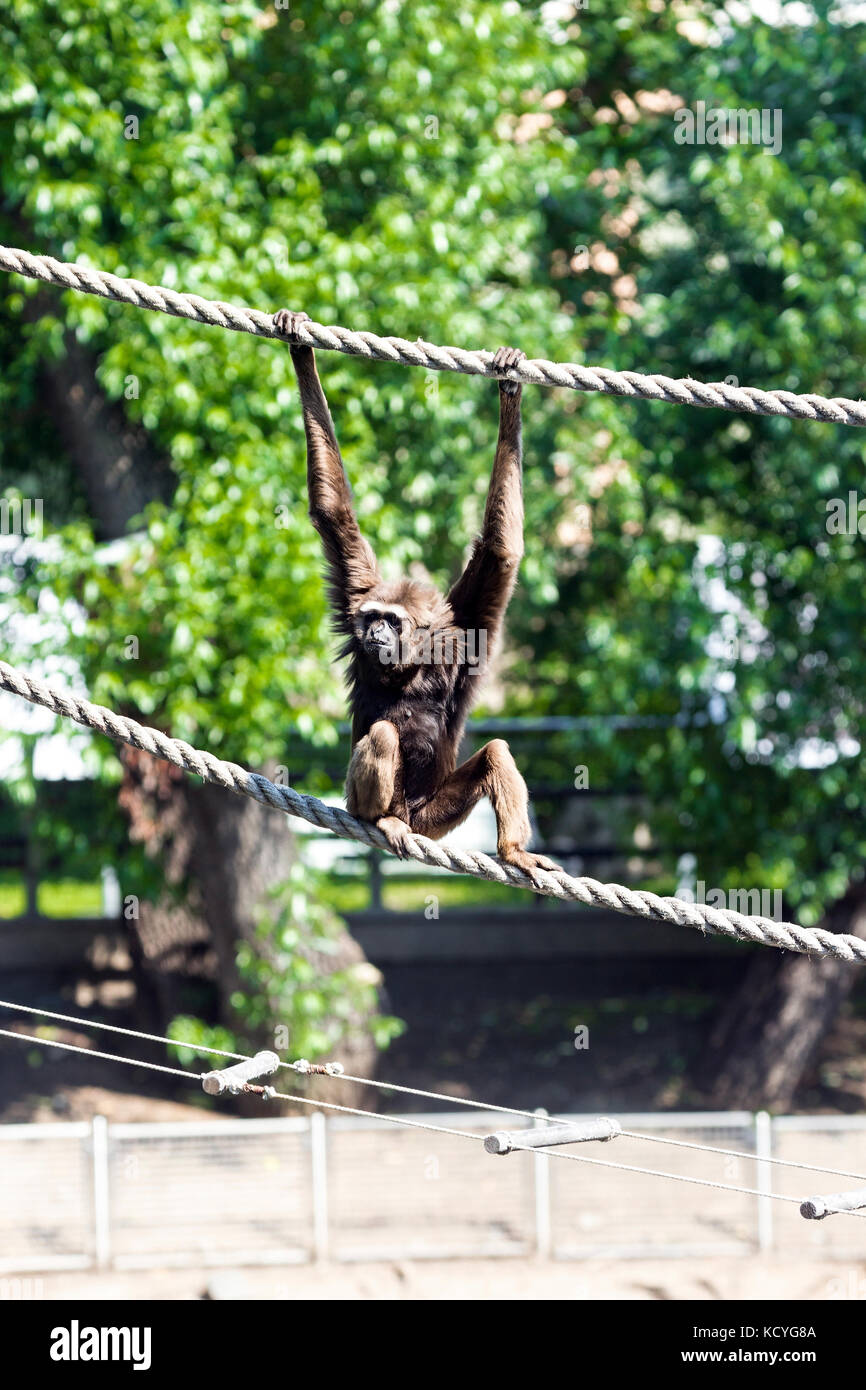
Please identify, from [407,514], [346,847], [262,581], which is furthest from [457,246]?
[346,847]

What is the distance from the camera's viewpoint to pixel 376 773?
6.10 meters

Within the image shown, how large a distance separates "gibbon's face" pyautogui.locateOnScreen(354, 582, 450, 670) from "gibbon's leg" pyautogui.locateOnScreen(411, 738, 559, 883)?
57 centimetres

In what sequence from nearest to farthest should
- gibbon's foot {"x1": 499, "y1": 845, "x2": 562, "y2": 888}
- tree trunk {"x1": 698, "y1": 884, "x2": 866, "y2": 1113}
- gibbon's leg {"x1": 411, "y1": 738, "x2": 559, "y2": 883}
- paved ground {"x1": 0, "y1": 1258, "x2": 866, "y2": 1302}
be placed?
1. gibbon's foot {"x1": 499, "y1": 845, "x2": 562, "y2": 888}
2. gibbon's leg {"x1": 411, "y1": 738, "x2": 559, "y2": 883}
3. paved ground {"x1": 0, "y1": 1258, "x2": 866, "y2": 1302}
4. tree trunk {"x1": 698, "y1": 884, "x2": 866, "y2": 1113}

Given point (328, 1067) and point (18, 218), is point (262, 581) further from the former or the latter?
point (328, 1067)

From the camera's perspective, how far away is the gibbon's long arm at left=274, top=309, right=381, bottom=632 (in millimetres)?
5680

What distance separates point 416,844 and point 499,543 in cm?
153

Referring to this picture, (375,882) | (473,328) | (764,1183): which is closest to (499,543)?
(473,328)

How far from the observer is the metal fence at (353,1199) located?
10641 mm

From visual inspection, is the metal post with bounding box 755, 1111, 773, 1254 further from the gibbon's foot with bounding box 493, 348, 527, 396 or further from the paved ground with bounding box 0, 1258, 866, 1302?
the gibbon's foot with bounding box 493, 348, 527, 396

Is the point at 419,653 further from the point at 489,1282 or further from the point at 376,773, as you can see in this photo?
the point at 489,1282

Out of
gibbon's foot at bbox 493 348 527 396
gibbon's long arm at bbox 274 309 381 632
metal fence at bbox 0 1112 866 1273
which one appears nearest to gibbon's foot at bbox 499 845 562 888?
gibbon's long arm at bbox 274 309 381 632

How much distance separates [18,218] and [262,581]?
3.79m

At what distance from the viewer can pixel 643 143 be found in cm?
1254

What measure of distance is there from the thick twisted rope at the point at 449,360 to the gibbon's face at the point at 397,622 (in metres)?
1.39
